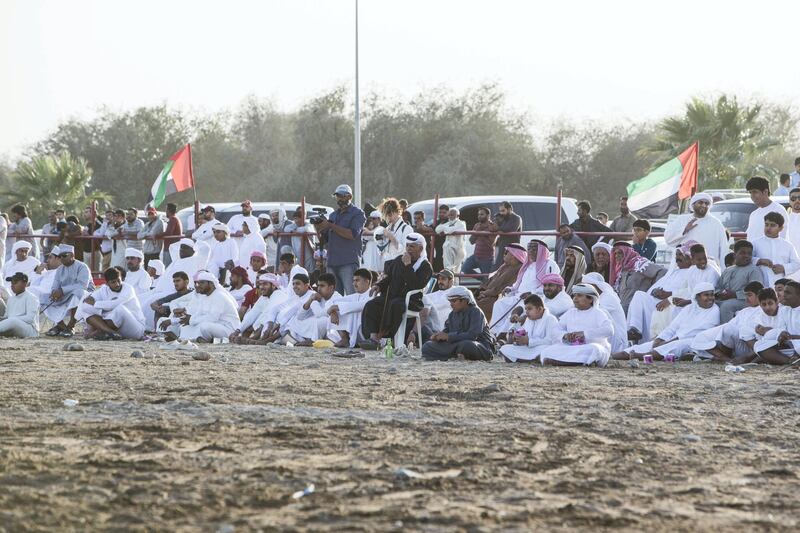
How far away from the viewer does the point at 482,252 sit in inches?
667

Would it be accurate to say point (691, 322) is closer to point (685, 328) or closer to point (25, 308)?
point (685, 328)

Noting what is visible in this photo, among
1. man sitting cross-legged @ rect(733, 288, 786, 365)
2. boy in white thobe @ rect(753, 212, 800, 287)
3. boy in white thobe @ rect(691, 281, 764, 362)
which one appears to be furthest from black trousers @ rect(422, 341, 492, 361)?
boy in white thobe @ rect(753, 212, 800, 287)

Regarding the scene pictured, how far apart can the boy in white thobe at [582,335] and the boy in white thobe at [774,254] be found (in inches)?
69.3

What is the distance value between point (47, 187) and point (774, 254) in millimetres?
26921

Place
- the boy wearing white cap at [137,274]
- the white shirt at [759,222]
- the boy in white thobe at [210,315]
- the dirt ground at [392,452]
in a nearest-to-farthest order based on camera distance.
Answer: the dirt ground at [392,452] → the white shirt at [759,222] → the boy in white thobe at [210,315] → the boy wearing white cap at [137,274]

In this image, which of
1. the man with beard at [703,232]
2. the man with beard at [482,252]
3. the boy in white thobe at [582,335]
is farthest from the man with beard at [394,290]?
the man with beard at [482,252]

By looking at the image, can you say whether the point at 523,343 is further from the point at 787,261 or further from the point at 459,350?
the point at 787,261

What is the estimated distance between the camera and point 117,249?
2047cm

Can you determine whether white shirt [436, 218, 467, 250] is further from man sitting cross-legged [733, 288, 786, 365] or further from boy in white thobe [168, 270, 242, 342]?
man sitting cross-legged [733, 288, 786, 365]

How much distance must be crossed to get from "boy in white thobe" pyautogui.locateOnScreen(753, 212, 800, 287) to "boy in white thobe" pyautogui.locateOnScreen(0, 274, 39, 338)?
A: 870 cm

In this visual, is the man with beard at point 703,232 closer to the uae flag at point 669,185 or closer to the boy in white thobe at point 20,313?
the uae flag at point 669,185

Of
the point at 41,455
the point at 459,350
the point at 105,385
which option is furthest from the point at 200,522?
the point at 459,350

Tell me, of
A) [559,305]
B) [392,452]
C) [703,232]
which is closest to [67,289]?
[559,305]

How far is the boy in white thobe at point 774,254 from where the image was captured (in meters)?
12.9
